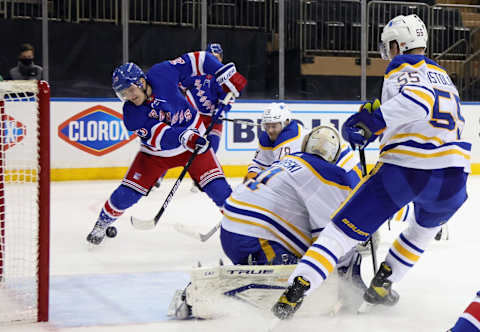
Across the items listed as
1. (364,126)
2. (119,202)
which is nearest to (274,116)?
(119,202)

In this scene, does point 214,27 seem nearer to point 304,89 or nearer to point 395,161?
point 304,89

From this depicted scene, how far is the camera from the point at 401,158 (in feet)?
7.36

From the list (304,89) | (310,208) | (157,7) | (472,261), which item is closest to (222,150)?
(304,89)

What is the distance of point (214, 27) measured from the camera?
24.1 feet

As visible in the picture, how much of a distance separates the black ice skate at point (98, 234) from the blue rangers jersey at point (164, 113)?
0.44 metres

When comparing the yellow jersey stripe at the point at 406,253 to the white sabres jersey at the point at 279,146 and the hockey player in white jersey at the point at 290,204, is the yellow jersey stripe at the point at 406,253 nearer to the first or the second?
the hockey player in white jersey at the point at 290,204

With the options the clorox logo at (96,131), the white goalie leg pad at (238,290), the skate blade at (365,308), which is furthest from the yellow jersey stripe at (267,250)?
the clorox logo at (96,131)

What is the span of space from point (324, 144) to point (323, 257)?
1.57 feet

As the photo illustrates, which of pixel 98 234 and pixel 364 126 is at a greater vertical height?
pixel 364 126

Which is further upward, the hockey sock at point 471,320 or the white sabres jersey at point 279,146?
the white sabres jersey at point 279,146

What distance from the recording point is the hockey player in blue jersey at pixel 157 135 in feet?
11.4

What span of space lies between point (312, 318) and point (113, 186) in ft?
13.6

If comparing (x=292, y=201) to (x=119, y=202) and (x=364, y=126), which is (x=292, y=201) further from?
(x=119, y=202)

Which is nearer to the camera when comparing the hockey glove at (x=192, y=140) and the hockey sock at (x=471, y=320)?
the hockey sock at (x=471, y=320)
